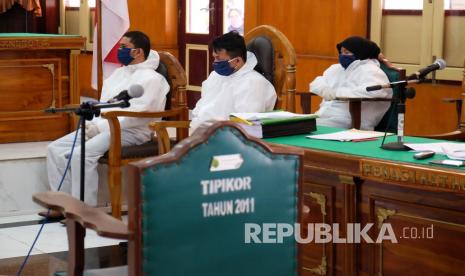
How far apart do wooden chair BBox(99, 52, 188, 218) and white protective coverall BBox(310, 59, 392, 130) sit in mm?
862

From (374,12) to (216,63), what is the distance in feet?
9.34

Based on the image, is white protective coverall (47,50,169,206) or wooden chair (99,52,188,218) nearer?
wooden chair (99,52,188,218)

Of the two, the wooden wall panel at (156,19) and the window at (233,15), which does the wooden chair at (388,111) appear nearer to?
the window at (233,15)

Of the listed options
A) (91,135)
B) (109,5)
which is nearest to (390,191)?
(91,135)

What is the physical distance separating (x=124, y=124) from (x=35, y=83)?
1521mm

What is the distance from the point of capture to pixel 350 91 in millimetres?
5648

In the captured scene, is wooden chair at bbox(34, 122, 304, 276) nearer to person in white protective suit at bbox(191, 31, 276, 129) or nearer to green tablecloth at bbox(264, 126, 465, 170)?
green tablecloth at bbox(264, 126, 465, 170)

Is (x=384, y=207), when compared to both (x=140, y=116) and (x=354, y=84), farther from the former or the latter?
(x=140, y=116)

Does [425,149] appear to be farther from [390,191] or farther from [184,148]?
[184,148]

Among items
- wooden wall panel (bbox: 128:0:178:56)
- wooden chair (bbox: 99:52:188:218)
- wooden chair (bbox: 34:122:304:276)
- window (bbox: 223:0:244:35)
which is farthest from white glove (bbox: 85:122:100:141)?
wooden wall panel (bbox: 128:0:178:56)

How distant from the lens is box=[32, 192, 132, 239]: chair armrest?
249 centimetres

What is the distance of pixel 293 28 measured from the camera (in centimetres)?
866

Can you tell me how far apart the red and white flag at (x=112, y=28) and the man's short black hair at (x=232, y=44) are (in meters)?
1.38

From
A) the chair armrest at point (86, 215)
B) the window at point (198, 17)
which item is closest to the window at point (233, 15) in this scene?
the window at point (198, 17)
